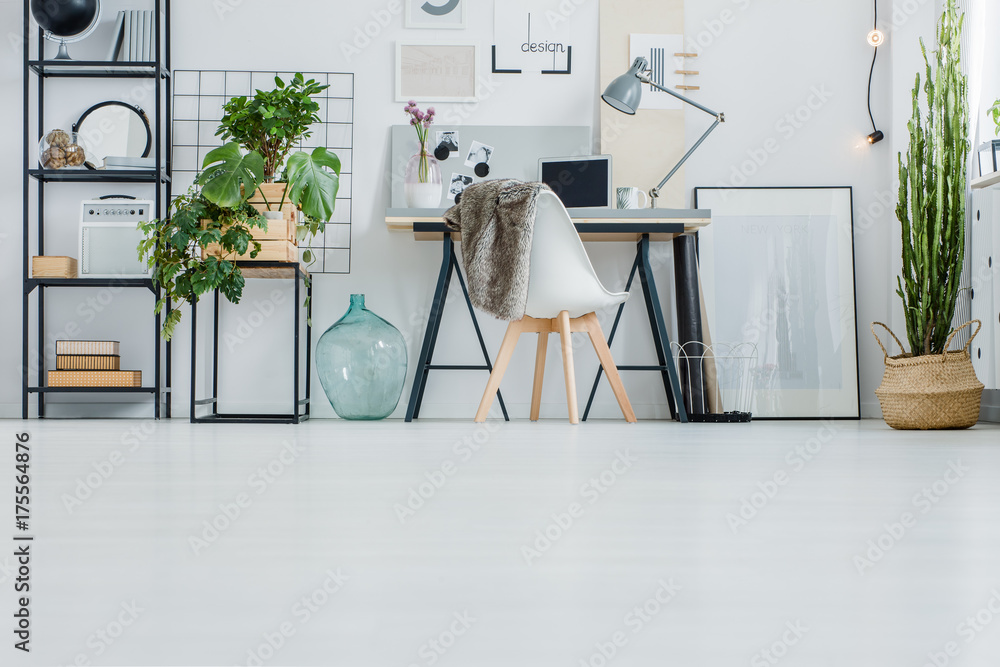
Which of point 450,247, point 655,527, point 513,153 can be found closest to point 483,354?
point 450,247

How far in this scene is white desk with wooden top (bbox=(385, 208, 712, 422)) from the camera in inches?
113

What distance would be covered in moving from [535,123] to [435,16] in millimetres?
627

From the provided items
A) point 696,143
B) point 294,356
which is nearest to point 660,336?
point 696,143

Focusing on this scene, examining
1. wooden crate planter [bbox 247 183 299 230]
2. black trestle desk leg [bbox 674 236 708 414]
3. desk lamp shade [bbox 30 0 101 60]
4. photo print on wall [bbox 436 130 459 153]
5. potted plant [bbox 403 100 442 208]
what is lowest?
black trestle desk leg [bbox 674 236 708 414]

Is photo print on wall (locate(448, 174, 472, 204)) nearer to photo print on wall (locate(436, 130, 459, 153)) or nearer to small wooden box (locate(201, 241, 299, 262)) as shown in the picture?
photo print on wall (locate(436, 130, 459, 153))

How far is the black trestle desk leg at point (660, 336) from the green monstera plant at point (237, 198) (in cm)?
118

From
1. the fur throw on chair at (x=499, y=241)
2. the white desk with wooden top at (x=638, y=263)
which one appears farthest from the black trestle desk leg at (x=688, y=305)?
the fur throw on chair at (x=499, y=241)

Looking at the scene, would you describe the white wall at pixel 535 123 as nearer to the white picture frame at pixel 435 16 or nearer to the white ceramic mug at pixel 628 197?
the white picture frame at pixel 435 16

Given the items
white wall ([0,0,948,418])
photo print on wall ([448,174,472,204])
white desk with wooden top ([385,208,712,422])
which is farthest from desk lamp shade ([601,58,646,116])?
photo print on wall ([448,174,472,204])

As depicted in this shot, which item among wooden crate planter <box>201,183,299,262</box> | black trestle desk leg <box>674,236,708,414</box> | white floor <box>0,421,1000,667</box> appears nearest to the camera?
white floor <box>0,421,1000,667</box>

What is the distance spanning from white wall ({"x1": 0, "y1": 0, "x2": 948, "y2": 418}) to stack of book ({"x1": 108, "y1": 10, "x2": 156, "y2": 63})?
13 centimetres

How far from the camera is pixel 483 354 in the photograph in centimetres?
324

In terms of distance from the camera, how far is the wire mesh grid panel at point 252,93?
10.8ft

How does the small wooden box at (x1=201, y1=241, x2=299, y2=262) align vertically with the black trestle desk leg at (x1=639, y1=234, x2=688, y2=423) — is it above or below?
above
